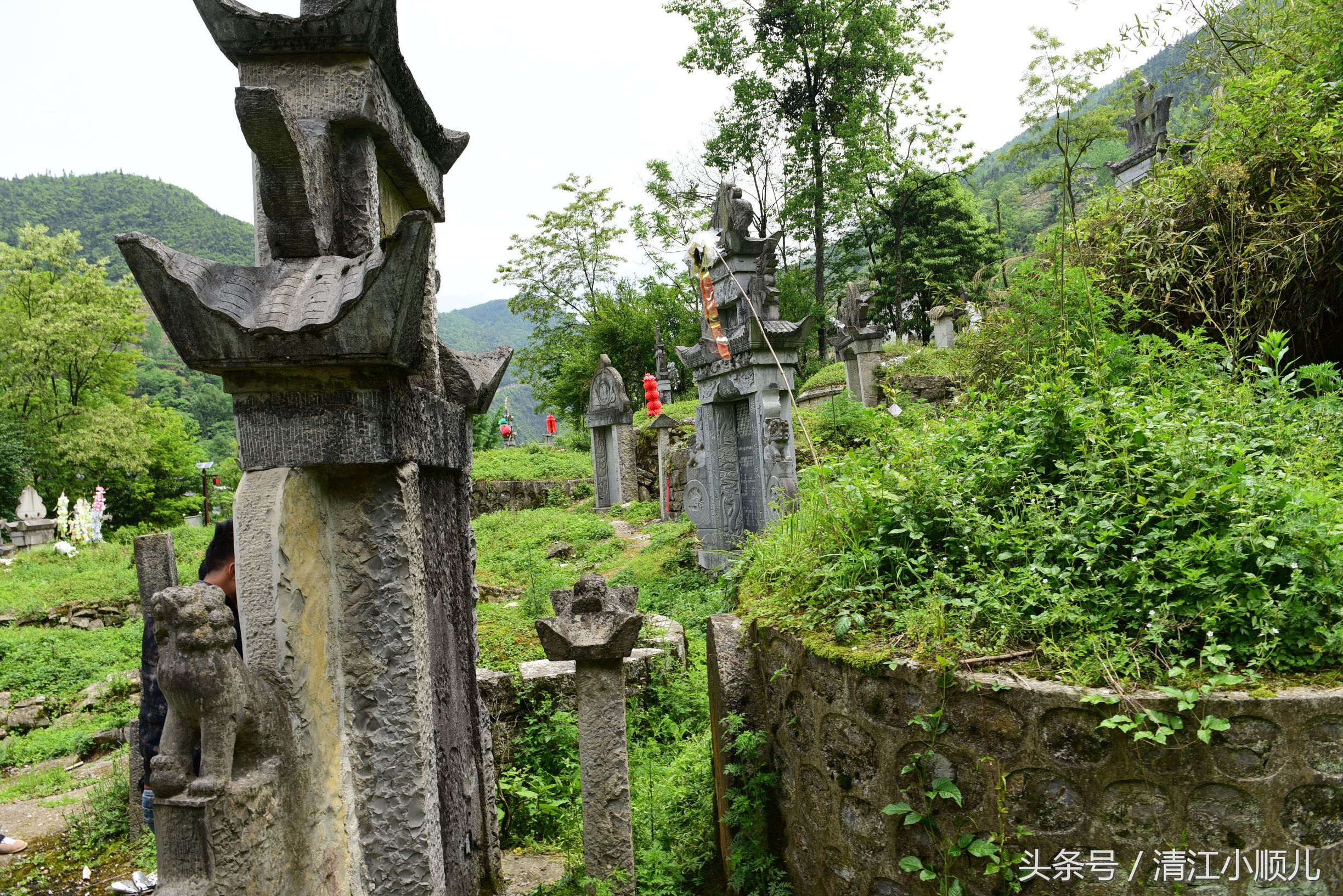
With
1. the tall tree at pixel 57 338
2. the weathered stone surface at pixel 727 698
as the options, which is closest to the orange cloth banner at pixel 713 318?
the weathered stone surface at pixel 727 698

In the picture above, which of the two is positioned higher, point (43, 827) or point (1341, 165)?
point (1341, 165)

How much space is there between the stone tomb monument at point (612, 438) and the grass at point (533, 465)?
8.94ft

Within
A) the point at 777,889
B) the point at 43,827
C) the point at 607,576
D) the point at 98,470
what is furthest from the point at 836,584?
the point at 98,470

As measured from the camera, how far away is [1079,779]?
7.26ft

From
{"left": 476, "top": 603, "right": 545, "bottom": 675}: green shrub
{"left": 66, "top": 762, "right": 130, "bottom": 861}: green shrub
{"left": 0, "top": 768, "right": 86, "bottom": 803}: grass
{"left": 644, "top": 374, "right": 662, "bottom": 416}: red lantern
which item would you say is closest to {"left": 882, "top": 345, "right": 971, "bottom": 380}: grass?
{"left": 644, "top": 374, "right": 662, "bottom": 416}: red lantern

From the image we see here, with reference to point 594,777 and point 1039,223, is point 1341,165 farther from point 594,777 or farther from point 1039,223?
point 1039,223

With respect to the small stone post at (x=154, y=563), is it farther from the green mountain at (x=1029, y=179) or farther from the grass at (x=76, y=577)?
the green mountain at (x=1029, y=179)

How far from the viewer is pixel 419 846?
6.91 ft

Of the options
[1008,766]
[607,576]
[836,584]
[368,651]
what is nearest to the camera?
[368,651]

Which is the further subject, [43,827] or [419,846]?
[43,827]

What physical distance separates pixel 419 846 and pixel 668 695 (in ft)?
11.7

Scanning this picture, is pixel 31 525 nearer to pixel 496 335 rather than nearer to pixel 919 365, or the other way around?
pixel 919 365

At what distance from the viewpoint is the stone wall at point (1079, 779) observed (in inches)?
80.9

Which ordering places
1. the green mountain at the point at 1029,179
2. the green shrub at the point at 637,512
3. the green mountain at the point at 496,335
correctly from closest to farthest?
the green shrub at the point at 637,512 < the green mountain at the point at 1029,179 < the green mountain at the point at 496,335
